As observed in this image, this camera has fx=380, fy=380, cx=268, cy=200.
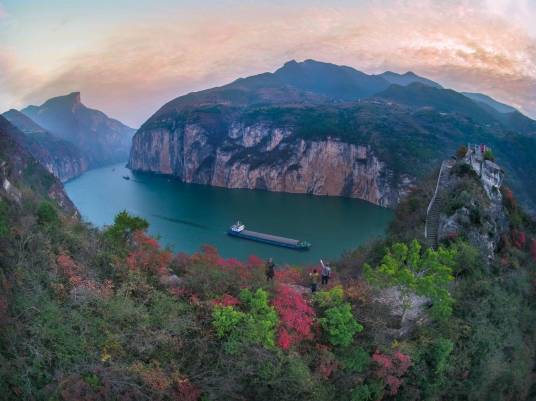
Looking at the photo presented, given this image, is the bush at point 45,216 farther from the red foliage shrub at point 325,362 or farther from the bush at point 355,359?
the bush at point 355,359

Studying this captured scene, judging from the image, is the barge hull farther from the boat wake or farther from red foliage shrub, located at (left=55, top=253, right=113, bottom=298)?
red foliage shrub, located at (left=55, top=253, right=113, bottom=298)

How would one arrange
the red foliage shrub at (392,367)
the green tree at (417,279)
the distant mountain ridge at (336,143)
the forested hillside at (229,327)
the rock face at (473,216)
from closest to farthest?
the forested hillside at (229,327) → the red foliage shrub at (392,367) → the green tree at (417,279) → the rock face at (473,216) → the distant mountain ridge at (336,143)

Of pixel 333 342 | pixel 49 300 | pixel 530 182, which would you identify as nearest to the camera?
pixel 49 300

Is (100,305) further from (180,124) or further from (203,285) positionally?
(180,124)

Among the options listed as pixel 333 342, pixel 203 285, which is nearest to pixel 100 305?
pixel 203 285

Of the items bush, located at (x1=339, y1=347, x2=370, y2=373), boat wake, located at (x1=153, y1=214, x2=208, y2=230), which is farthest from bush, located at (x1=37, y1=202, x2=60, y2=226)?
boat wake, located at (x1=153, y1=214, x2=208, y2=230)

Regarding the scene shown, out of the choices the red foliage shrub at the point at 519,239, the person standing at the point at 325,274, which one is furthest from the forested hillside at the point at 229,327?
the red foliage shrub at the point at 519,239

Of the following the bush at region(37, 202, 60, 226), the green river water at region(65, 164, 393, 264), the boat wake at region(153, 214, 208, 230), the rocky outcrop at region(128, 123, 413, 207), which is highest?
the bush at region(37, 202, 60, 226)
